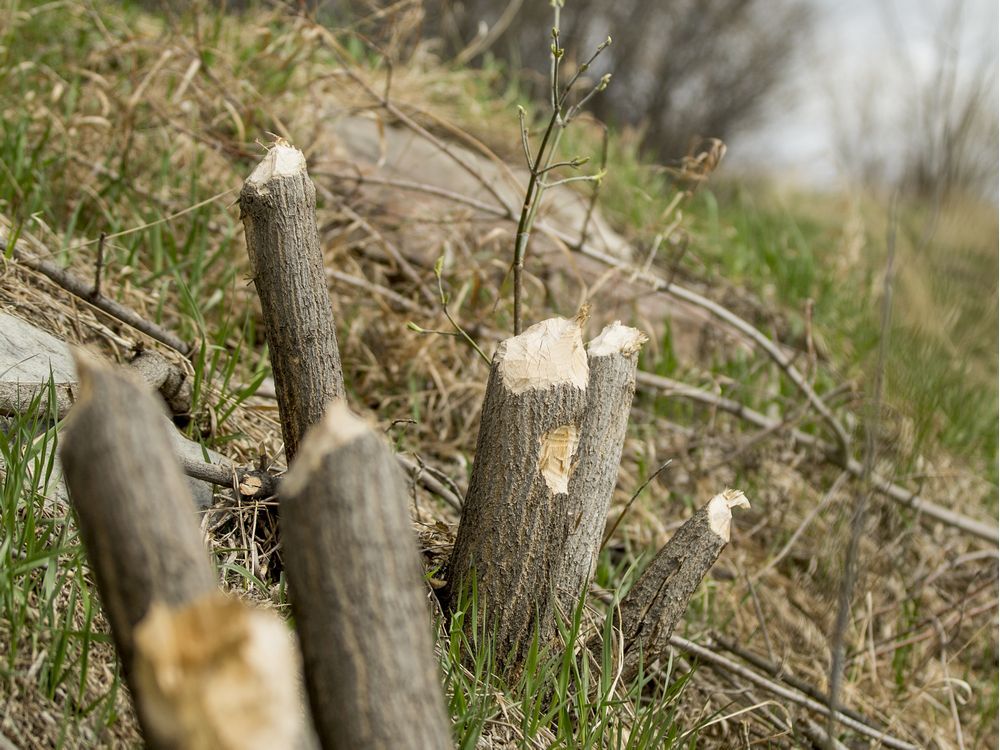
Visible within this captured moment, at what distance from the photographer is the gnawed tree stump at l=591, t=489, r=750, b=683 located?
1718 mm

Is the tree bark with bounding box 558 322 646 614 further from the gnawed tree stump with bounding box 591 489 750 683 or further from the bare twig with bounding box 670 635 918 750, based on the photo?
the bare twig with bounding box 670 635 918 750

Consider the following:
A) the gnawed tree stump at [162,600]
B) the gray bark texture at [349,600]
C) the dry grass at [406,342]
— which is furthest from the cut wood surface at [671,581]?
the gnawed tree stump at [162,600]

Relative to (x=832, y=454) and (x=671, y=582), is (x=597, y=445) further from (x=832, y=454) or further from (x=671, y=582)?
(x=832, y=454)

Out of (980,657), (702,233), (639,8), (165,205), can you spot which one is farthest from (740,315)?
(639,8)

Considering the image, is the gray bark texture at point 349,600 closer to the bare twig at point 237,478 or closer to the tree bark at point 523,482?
the tree bark at point 523,482

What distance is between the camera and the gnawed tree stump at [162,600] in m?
0.80

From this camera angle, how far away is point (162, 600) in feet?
2.91

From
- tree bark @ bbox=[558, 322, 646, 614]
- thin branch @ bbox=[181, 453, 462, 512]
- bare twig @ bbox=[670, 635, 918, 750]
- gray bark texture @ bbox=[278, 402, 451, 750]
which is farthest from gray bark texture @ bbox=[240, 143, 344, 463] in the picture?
bare twig @ bbox=[670, 635, 918, 750]

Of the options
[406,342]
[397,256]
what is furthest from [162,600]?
[397,256]

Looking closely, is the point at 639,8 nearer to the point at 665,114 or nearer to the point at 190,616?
the point at 665,114

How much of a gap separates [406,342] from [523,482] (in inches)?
59.1

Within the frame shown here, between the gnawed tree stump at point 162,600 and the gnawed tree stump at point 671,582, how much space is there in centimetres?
98

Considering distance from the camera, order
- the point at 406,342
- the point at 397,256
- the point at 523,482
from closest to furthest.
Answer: the point at 523,482
the point at 406,342
the point at 397,256

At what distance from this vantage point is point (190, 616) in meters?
0.83
